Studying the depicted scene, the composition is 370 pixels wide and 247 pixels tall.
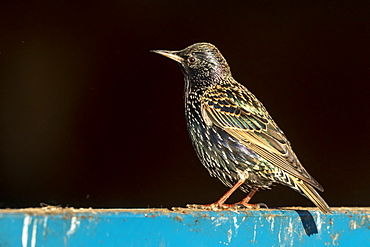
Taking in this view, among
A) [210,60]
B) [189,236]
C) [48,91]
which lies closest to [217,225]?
[189,236]

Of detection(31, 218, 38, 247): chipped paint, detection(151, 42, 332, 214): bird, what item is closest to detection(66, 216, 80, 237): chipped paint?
detection(31, 218, 38, 247): chipped paint

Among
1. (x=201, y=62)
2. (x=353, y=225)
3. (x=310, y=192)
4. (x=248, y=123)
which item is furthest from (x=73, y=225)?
(x=201, y=62)

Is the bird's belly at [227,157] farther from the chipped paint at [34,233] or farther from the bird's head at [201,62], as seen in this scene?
the chipped paint at [34,233]

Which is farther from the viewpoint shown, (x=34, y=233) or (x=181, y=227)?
(x=181, y=227)

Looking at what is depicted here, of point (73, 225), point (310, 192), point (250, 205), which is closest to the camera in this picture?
point (73, 225)

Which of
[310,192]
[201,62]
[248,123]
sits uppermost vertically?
[201,62]

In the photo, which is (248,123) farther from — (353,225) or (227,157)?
(353,225)

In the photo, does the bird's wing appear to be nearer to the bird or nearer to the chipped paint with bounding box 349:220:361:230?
the bird
